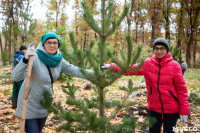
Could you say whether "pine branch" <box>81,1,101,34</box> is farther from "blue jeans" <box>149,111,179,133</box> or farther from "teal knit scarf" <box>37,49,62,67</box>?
"blue jeans" <box>149,111,179,133</box>

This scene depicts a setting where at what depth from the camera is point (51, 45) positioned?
203 centimetres

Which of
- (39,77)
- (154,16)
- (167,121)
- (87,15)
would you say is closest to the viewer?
(87,15)

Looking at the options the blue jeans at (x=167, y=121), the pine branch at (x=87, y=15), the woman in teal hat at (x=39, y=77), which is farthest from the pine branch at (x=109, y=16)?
the blue jeans at (x=167, y=121)

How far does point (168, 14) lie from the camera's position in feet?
67.6

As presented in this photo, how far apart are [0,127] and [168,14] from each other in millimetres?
22572

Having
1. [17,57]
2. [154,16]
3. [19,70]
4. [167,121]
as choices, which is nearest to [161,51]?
[167,121]

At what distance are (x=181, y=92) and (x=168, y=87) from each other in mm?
202

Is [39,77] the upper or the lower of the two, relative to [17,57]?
lower

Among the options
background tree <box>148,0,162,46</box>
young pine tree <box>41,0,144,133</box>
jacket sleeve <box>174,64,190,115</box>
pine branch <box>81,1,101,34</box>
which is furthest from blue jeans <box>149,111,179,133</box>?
background tree <box>148,0,162,46</box>

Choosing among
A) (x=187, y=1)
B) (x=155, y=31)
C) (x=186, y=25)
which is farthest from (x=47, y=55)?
(x=186, y=25)

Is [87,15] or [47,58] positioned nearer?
[87,15]

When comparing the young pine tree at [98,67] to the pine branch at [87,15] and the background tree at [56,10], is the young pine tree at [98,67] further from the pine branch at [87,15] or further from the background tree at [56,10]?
the background tree at [56,10]

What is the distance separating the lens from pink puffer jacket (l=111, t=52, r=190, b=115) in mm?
2263

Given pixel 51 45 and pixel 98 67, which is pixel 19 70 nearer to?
pixel 51 45
